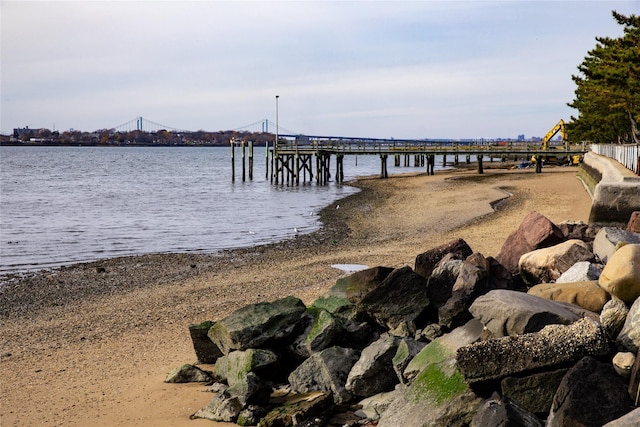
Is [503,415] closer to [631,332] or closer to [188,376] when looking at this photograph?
[631,332]

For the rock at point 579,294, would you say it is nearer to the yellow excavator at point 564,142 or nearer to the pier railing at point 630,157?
the pier railing at point 630,157

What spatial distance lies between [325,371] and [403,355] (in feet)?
3.17

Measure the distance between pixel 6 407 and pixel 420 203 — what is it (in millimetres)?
31348

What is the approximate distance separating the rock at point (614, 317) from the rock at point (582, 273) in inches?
54.4

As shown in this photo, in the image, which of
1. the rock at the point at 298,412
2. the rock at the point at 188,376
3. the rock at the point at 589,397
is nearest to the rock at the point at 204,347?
the rock at the point at 188,376

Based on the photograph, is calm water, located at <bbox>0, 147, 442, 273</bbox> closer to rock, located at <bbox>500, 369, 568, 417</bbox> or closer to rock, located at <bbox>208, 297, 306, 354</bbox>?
rock, located at <bbox>208, 297, 306, 354</bbox>

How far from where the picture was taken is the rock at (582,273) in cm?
923

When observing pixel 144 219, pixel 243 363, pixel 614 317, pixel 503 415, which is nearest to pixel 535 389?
pixel 503 415

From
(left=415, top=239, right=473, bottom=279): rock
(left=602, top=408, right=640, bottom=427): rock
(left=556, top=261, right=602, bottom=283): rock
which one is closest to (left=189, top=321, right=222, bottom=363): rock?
(left=415, top=239, right=473, bottom=279): rock

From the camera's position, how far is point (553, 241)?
38.8ft

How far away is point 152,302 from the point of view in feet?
52.1

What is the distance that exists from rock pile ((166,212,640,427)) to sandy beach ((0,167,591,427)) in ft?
2.99

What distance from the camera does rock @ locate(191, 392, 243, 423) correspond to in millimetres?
8352

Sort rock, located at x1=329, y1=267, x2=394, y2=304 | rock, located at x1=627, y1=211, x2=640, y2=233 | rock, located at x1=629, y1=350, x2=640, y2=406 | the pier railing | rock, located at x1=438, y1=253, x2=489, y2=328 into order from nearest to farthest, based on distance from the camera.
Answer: rock, located at x1=629, y1=350, x2=640, y2=406 < rock, located at x1=438, y1=253, x2=489, y2=328 < rock, located at x1=329, y1=267, x2=394, y2=304 < rock, located at x1=627, y1=211, x2=640, y2=233 < the pier railing
